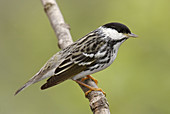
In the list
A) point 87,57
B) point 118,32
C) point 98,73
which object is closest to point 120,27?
point 118,32

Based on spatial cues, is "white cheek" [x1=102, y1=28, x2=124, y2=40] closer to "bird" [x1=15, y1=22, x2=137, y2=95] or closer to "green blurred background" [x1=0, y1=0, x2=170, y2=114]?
"bird" [x1=15, y1=22, x2=137, y2=95]

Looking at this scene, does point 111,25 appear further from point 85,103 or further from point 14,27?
point 14,27

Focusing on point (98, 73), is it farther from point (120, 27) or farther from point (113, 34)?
point (120, 27)

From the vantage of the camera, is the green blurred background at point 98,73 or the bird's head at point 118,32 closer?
the bird's head at point 118,32

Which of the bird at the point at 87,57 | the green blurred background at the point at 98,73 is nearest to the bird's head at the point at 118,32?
the bird at the point at 87,57

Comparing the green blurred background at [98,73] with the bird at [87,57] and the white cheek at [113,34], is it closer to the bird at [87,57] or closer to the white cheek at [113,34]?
the bird at [87,57]

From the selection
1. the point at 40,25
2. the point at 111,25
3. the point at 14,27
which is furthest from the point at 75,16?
the point at 111,25
